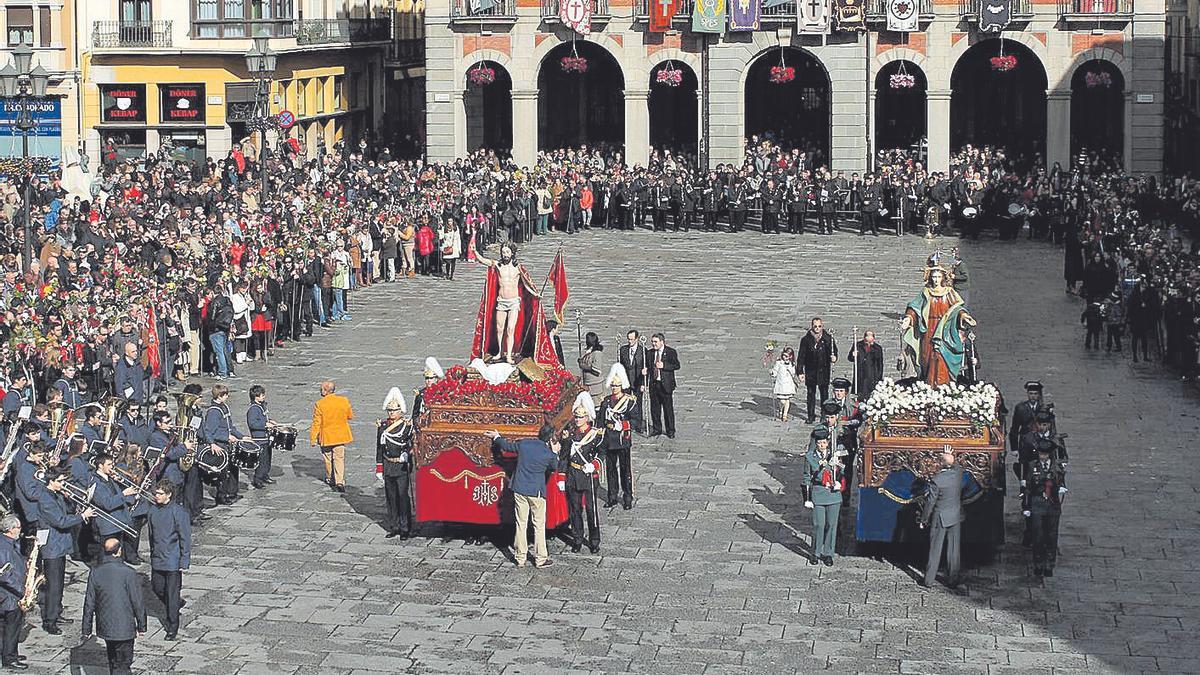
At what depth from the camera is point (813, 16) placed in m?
58.4

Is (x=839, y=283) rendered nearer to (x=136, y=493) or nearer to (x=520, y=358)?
(x=520, y=358)

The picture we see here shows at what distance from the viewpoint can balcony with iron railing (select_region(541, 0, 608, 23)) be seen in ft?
196

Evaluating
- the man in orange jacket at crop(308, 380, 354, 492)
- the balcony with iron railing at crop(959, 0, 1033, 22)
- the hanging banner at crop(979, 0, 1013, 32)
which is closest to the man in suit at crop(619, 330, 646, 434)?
the man in orange jacket at crop(308, 380, 354, 492)

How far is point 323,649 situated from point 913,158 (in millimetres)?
42260

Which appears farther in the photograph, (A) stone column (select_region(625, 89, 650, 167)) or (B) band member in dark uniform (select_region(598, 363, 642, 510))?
(A) stone column (select_region(625, 89, 650, 167))

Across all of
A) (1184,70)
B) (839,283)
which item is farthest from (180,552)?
(1184,70)

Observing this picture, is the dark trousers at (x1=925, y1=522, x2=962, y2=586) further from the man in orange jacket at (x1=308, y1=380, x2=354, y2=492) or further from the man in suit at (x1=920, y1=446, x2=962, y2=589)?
the man in orange jacket at (x1=308, y1=380, x2=354, y2=492)

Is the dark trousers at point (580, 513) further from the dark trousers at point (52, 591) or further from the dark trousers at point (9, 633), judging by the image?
the dark trousers at point (9, 633)

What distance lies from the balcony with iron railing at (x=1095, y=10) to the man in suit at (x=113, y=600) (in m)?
44.5

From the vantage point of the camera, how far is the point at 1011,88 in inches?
2721

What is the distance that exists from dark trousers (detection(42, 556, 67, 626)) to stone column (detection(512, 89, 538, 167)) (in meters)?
41.4

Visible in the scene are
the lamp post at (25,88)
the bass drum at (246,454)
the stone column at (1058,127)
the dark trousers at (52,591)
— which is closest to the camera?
the dark trousers at (52,591)

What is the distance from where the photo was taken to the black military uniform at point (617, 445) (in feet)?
80.0

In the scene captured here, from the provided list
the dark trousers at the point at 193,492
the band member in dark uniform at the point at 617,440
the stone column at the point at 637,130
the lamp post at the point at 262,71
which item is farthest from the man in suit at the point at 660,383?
the stone column at the point at 637,130
